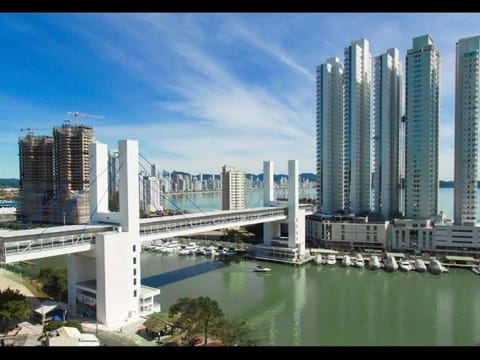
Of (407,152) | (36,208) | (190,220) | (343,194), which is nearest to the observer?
(190,220)

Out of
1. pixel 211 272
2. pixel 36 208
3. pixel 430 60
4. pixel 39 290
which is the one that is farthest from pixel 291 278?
pixel 36 208

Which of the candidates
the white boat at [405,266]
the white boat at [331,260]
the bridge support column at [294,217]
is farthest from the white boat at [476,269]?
the bridge support column at [294,217]

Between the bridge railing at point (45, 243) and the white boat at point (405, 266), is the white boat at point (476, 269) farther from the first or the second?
the bridge railing at point (45, 243)

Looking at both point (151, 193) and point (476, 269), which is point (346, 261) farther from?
point (151, 193)

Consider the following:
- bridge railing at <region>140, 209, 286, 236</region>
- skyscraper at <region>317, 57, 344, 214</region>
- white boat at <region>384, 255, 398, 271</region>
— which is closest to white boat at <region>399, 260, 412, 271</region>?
white boat at <region>384, 255, 398, 271</region>

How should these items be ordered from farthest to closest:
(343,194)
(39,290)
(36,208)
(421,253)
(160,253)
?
(36,208) → (343,194) → (160,253) → (421,253) → (39,290)

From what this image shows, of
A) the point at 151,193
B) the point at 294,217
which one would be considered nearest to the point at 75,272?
the point at 294,217

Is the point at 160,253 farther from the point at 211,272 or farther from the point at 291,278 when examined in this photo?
the point at 291,278

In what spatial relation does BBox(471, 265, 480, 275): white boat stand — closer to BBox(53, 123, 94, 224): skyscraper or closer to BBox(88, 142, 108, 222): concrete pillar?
BBox(88, 142, 108, 222): concrete pillar
